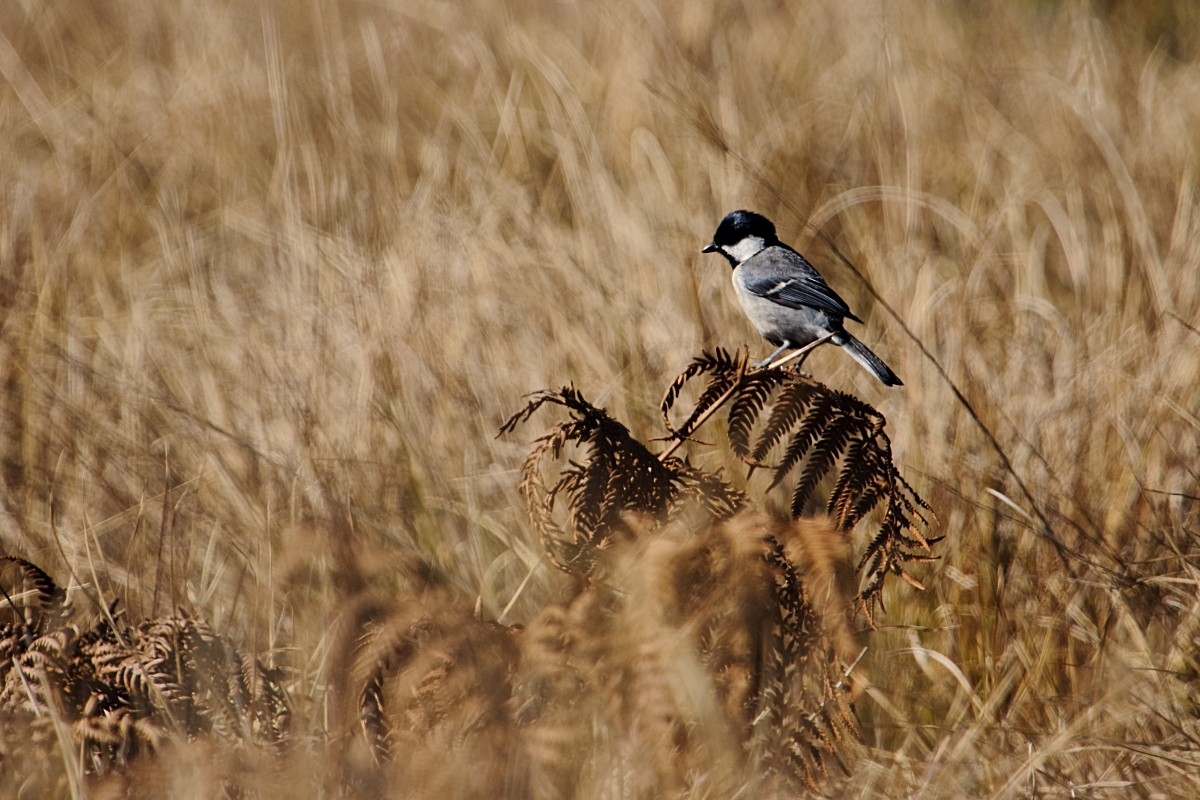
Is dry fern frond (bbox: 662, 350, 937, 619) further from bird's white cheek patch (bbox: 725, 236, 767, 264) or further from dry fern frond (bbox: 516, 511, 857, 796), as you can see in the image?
bird's white cheek patch (bbox: 725, 236, 767, 264)

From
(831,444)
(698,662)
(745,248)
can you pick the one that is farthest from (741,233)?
(698,662)

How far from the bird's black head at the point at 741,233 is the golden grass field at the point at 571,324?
24 centimetres

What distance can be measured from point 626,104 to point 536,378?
5.62ft

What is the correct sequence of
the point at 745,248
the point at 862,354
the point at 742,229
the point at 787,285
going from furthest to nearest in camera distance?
the point at 745,248 → the point at 742,229 → the point at 787,285 → the point at 862,354

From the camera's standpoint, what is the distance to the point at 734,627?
5.84ft

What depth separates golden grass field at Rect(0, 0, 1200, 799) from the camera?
2.30m

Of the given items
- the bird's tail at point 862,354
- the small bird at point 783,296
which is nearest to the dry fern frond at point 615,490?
the bird's tail at point 862,354

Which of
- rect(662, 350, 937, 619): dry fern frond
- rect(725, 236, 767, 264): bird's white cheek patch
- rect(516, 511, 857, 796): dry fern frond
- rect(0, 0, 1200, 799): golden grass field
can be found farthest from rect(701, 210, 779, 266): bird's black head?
rect(516, 511, 857, 796): dry fern frond

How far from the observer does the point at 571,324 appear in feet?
11.7

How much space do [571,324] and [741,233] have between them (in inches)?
23.5

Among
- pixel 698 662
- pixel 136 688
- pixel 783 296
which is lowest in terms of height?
pixel 698 662

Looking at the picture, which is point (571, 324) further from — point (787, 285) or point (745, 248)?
point (787, 285)

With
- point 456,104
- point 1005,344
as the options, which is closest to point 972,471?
point 1005,344

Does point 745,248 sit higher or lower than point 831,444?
higher
